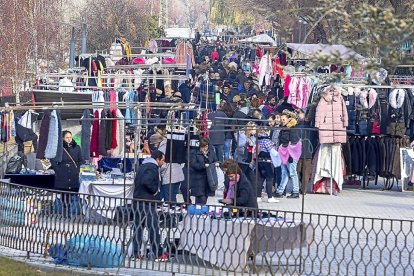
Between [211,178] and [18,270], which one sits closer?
[18,270]

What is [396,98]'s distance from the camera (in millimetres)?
25562

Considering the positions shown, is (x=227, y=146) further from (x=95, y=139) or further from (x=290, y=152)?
(x=95, y=139)

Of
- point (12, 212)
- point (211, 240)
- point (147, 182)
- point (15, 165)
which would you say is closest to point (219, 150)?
point (15, 165)

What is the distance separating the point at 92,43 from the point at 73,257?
51.6 m

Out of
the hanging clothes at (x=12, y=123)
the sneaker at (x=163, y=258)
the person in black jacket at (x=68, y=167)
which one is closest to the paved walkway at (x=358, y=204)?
the person in black jacket at (x=68, y=167)

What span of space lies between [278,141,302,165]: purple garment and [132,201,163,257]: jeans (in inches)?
371

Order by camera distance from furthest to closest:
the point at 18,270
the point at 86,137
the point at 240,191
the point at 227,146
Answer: the point at 227,146 → the point at 86,137 → the point at 240,191 → the point at 18,270

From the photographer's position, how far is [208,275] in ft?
46.8

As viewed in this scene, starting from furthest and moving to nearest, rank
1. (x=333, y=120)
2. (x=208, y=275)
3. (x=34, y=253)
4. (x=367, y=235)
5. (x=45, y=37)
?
(x=45, y=37), (x=333, y=120), (x=34, y=253), (x=208, y=275), (x=367, y=235)

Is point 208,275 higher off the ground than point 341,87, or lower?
lower

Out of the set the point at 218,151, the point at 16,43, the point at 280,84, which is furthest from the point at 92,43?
the point at 218,151

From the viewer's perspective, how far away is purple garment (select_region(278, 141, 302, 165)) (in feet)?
78.1

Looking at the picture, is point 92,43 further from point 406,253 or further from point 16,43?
point 406,253

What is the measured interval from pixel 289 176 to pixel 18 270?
10.1 meters
